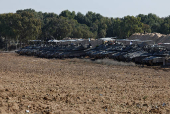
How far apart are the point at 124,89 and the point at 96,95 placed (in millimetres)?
2587

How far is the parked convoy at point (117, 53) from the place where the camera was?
30.8 meters

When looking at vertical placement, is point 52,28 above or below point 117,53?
above

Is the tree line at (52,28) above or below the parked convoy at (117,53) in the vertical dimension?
above

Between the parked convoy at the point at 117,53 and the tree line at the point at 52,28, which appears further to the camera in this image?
the tree line at the point at 52,28

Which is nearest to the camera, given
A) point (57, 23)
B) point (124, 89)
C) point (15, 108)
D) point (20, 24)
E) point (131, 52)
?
point (15, 108)

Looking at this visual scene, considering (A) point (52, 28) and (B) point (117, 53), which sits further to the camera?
(A) point (52, 28)

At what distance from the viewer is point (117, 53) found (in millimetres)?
37438

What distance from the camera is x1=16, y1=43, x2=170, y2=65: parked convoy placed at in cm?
3080

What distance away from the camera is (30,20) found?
79688 millimetres

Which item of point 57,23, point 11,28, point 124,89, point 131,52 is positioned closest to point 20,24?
point 11,28

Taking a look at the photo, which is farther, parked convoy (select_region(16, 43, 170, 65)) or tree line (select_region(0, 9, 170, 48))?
tree line (select_region(0, 9, 170, 48))

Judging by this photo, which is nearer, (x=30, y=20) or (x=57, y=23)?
(x=30, y=20)

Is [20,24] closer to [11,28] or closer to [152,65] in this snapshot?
[11,28]

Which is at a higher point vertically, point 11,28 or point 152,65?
point 11,28
